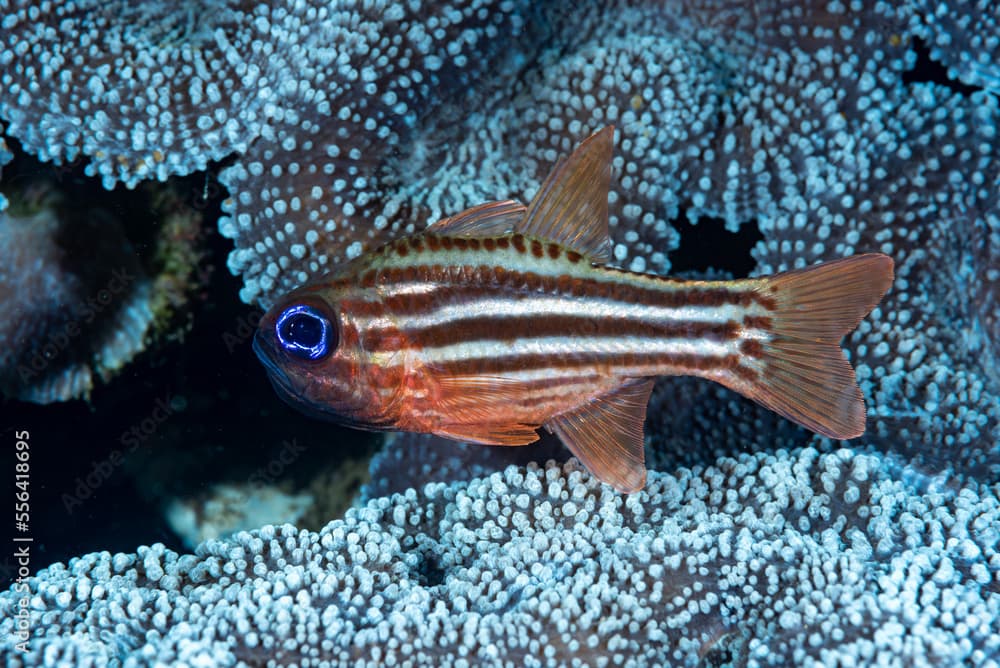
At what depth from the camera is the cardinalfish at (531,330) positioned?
6.91 feet

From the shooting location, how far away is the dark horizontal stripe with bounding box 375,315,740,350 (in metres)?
2.14

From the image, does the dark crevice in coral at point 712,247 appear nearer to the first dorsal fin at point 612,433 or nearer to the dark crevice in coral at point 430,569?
the first dorsal fin at point 612,433

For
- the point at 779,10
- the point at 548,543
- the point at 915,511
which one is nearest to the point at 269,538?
the point at 548,543

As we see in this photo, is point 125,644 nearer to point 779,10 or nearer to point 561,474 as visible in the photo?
point 561,474

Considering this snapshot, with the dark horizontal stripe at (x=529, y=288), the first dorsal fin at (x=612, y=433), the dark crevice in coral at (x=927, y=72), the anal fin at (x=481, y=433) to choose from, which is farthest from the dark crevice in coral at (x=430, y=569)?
the dark crevice in coral at (x=927, y=72)

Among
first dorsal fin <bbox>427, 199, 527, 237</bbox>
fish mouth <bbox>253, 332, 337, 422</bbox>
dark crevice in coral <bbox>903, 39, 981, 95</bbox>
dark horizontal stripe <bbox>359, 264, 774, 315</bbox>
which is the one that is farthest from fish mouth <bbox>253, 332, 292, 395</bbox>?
dark crevice in coral <bbox>903, 39, 981, 95</bbox>

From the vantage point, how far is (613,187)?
9.64ft

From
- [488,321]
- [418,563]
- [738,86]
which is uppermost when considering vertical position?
[738,86]

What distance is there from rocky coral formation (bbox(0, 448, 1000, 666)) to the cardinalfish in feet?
0.94

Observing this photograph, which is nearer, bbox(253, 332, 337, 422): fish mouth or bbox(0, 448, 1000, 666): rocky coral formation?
bbox(0, 448, 1000, 666): rocky coral formation

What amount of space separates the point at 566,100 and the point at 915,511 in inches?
73.5

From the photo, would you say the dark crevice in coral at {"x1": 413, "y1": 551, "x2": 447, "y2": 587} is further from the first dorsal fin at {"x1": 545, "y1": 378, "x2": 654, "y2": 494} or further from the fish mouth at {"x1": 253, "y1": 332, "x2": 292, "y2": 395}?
the fish mouth at {"x1": 253, "y1": 332, "x2": 292, "y2": 395}

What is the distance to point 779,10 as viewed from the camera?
3.05 meters

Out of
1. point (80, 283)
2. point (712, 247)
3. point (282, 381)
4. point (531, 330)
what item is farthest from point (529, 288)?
point (80, 283)
